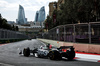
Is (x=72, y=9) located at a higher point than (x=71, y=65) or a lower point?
higher

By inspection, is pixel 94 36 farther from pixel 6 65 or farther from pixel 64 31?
pixel 6 65

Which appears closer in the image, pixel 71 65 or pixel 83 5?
pixel 71 65

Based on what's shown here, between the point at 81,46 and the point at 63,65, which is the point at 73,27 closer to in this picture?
the point at 81,46

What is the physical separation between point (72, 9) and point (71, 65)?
99.6ft

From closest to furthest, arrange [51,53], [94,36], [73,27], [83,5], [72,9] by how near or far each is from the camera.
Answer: [51,53] → [94,36] → [73,27] → [83,5] → [72,9]

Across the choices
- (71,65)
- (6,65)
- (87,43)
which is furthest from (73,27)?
(6,65)

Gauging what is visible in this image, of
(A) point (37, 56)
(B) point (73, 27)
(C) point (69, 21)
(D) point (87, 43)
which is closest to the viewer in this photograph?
(A) point (37, 56)

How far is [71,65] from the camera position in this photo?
30.7 ft

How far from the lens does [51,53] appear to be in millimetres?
11180

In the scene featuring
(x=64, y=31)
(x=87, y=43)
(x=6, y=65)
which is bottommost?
(x=6, y=65)

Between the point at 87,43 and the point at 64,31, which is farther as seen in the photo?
the point at 64,31

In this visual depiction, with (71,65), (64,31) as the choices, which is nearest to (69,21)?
(64,31)

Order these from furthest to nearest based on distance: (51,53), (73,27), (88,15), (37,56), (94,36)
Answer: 1. (88,15)
2. (73,27)
3. (94,36)
4. (37,56)
5. (51,53)

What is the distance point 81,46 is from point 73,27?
7.52 ft
